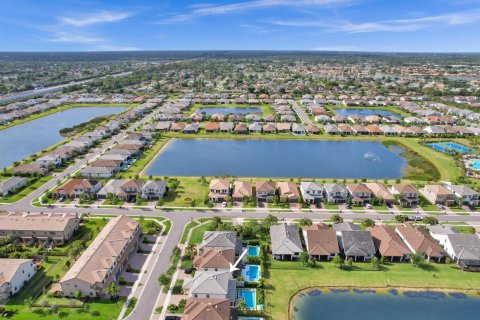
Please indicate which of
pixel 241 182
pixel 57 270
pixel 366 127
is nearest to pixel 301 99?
pixel 366 127

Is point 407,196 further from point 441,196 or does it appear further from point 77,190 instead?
point 77,190

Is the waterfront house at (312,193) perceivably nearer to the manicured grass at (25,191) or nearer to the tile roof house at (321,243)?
→ the tile roof house at (321,243)

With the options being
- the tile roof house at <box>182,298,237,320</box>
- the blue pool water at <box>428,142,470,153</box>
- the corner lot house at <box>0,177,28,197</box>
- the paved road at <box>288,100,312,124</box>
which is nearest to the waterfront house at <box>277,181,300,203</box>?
the tile roof house at <box>182,298,237,320</box>

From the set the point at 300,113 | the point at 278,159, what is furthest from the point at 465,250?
the point at 300,113

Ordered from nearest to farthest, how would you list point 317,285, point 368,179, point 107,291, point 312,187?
point 107,291 < point 317,285 < point 312,187 < point 368,179

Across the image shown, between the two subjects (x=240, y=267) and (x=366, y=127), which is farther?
(x=366, y=127)

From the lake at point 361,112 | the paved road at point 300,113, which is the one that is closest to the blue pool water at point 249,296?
the paved road at point 300,113

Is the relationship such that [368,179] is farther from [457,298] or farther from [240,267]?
[240,267]
